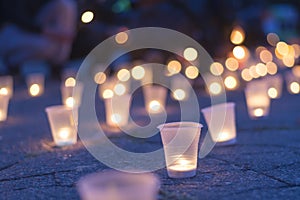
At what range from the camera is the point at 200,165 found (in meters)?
4.04

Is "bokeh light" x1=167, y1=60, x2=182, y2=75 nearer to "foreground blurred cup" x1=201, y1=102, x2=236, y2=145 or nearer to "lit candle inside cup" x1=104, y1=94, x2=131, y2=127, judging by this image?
"lit candle inside cup" x1=104, y1=94, x2=131, y2=127

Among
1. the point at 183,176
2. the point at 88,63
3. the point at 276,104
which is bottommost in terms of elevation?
the point at 183,176

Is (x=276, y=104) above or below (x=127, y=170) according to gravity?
above

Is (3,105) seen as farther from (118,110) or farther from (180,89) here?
(180,89)

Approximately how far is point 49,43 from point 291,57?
223 inches

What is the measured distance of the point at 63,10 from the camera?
41.5ft

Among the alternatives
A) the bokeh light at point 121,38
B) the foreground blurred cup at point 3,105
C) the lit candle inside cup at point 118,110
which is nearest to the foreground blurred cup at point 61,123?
the lit candle inside cup at point 118,110

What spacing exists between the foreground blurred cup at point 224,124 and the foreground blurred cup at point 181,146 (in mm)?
1049

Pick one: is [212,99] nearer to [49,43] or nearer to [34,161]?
[34,161]

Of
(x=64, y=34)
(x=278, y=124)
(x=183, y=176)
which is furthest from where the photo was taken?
(x=64, y=34)

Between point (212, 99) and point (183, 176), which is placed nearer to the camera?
point (183, 176)

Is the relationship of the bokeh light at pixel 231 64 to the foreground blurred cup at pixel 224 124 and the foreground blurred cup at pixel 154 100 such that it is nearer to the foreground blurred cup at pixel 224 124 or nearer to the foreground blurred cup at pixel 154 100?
the foreground blurred cup at pixel 154 100

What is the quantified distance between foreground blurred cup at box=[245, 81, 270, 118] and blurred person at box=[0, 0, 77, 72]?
6941mm

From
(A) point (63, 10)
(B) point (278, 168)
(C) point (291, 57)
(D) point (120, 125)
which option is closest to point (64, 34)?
(A) point (63, 10)
